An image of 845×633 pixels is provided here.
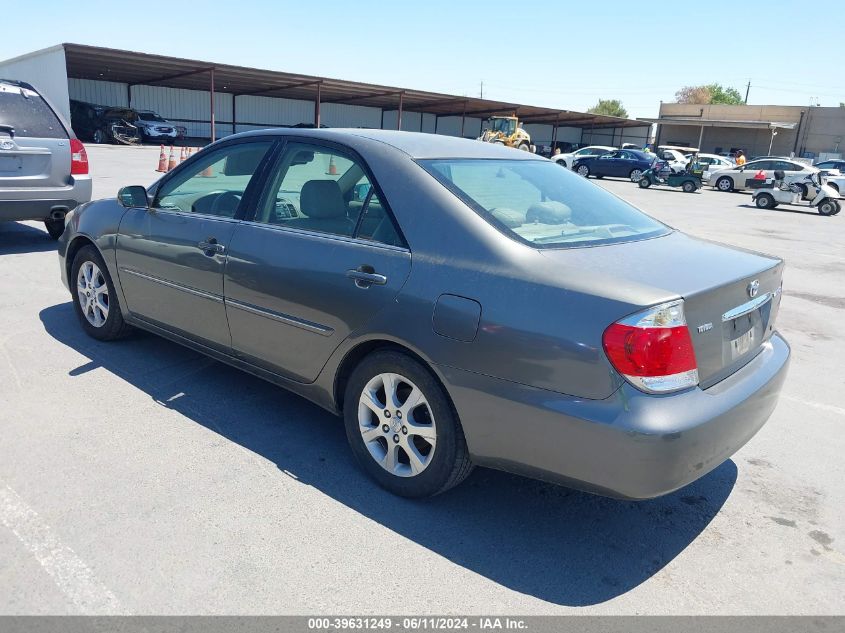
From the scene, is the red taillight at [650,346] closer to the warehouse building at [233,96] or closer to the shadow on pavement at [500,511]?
the shadow on pavement at [500,511]

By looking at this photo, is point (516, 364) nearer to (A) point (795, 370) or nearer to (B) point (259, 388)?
(B) point (259, 388)

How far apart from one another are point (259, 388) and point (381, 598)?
7.14ft

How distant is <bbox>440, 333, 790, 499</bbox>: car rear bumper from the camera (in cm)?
243

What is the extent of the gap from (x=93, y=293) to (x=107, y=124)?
31.1m

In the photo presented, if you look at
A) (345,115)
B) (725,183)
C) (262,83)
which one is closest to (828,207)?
(725,183)

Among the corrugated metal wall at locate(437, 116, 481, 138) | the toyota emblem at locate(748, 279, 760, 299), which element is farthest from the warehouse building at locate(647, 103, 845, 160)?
the toyota emblem at locate(748, 279, 760, 299)

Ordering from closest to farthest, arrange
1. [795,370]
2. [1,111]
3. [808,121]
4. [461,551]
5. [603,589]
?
[603,589], [461,551], [795,370], [1,111], [808,121]

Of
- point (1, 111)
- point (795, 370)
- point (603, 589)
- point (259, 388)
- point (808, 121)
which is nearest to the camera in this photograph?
point (603, 589)

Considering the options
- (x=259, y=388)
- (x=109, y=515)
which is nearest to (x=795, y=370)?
(x=259, y=388)

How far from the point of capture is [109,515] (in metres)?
2.88

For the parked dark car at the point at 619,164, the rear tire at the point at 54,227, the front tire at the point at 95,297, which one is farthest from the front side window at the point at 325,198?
the parked dark car at the point at 619,164

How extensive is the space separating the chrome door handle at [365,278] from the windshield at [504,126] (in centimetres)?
3322

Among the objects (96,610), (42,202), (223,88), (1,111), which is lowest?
(96,610)

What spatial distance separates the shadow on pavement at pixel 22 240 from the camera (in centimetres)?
814
